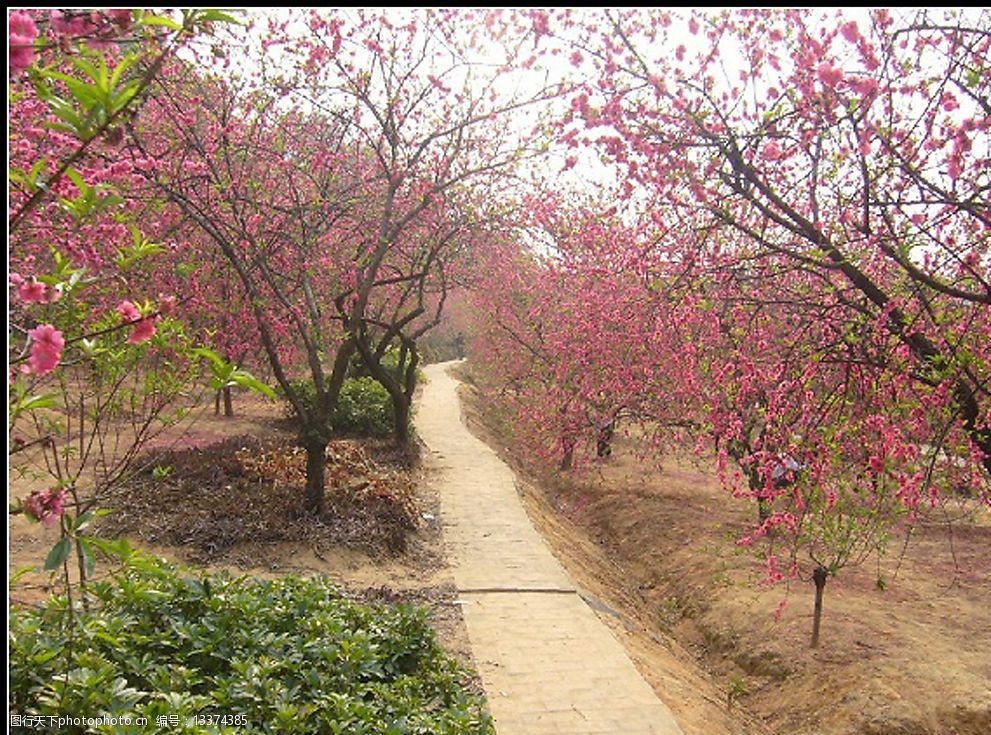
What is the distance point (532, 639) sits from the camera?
5.60m

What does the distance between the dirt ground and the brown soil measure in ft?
5.23

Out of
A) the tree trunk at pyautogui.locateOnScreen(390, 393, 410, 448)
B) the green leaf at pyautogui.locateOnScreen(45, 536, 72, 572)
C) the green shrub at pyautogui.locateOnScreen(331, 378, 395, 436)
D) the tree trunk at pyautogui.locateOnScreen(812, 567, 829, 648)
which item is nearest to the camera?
the green leaf at pyautogui.locateOnScreen(45, 536, 72, 572)

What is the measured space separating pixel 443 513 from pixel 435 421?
8.47 m

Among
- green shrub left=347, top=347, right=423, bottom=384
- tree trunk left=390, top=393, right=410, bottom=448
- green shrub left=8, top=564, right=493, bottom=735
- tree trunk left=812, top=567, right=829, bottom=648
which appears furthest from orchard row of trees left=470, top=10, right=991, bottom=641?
green shrub left=347, top=347, right=423, bottom=384

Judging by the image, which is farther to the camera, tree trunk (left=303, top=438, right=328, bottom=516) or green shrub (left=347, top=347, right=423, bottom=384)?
green shrub (left=347, top=347, right=423, bottom=384)

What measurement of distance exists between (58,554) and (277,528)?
17.6 feet

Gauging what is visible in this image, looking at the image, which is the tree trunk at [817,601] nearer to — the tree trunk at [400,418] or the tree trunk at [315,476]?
the tree trunk at [315,476]

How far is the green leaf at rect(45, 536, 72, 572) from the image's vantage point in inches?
74.7

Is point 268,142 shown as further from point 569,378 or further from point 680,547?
point 680,547

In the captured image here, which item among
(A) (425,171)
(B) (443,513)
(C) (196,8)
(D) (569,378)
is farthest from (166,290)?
(C) (196,8)

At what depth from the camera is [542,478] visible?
15.4 metres

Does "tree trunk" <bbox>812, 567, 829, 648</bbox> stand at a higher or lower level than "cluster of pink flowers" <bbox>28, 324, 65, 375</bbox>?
lower

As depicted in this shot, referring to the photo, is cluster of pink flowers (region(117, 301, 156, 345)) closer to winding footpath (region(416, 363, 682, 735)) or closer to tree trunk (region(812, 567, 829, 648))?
winding footpath (region(416, 363, 682, 735))

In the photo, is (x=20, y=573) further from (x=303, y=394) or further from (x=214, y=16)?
(x=303, y=394)
